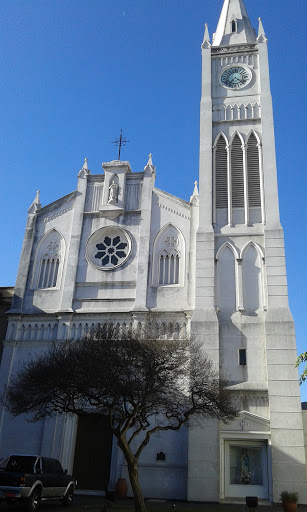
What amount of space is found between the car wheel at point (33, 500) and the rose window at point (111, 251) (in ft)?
44.6

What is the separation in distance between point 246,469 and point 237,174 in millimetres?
14969

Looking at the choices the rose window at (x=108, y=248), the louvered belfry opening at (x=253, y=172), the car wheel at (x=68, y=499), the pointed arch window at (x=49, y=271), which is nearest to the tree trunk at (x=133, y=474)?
the car wheel at (x=68, y=499)

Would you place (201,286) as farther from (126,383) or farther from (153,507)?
(153,507)

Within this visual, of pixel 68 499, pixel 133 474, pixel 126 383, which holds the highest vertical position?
pixel 126 383

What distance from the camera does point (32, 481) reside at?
14836 millimetres

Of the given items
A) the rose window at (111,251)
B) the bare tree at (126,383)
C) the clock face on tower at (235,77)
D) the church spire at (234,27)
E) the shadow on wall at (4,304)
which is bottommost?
the bare tree at (126,383)

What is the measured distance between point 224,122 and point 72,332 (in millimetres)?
14685

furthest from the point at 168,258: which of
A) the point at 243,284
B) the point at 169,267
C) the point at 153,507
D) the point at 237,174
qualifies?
the point at 153,507

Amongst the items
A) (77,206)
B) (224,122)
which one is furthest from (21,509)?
(224,122)

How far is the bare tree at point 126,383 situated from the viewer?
16.4 metres

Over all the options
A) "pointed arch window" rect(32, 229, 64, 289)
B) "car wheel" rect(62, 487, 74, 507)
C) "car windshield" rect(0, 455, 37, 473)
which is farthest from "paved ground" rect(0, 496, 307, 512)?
"pointed arch window" rect(32, 229, 64, 289)

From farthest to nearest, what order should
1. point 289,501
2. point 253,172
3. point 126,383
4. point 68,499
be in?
1. point 253,172
2. point 68,499
3. point 289,501
4. point 126,383

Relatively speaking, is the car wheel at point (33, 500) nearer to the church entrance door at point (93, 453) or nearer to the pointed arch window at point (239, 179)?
the church entrance door at point (93, 453)

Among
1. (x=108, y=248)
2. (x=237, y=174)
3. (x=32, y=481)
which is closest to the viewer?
(x=32, y=481)
